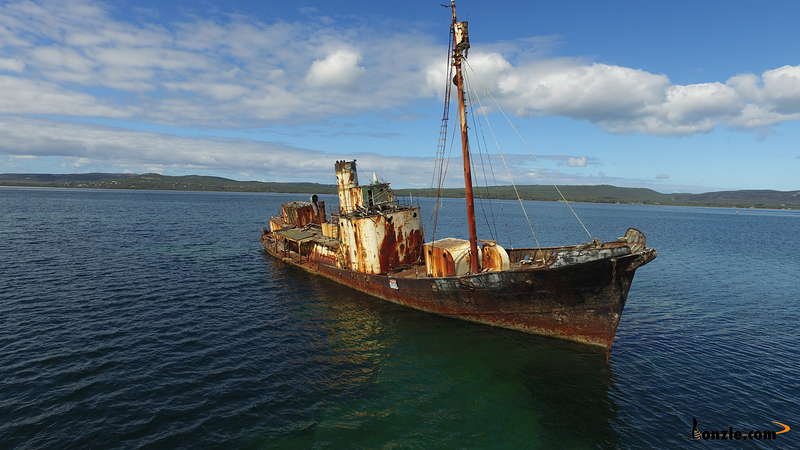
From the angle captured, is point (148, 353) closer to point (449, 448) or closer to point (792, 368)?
point (449, 448)

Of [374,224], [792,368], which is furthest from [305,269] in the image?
[792,368]

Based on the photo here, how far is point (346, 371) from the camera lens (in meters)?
18.6

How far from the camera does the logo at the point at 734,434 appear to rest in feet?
46.0

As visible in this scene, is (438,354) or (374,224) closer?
(438,354)

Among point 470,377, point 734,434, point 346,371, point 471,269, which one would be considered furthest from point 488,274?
point 734,434

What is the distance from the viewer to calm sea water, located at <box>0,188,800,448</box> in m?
13.9

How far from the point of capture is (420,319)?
25.5 metres

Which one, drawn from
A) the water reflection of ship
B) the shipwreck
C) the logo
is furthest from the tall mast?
the logo

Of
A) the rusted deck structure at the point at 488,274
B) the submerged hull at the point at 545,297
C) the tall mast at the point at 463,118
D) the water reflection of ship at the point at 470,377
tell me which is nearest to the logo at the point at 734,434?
the water reflection of ship at the point at 470,377

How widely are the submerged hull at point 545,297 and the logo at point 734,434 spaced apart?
568cm

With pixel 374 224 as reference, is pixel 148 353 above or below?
below

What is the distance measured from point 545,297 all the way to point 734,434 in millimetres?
9075

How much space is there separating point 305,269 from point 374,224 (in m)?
14.7

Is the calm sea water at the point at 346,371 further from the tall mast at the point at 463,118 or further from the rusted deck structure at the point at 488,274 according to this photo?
the tall mast at the point at 463,118
